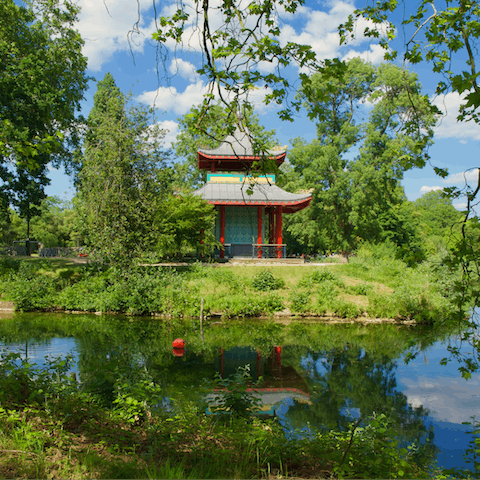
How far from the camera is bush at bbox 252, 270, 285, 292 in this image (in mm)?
16328

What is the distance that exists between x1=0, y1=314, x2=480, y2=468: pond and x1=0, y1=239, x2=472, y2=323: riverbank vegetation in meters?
0.89

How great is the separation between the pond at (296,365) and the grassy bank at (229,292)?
0.88m

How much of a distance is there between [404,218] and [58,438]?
97.5 feet

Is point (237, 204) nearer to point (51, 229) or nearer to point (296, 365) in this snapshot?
point (296, 365)

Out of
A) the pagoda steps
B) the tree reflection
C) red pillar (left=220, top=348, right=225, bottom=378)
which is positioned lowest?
the tree reflection

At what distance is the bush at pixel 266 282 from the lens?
1633 centimetres

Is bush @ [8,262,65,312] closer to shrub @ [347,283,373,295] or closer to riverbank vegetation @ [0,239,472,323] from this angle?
riverbank vegetation @ [0,239,472,323]

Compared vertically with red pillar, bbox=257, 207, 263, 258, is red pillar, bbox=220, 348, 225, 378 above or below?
below

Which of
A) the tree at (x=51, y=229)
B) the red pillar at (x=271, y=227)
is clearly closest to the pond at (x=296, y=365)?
the red pillar at (x=271, y=227)

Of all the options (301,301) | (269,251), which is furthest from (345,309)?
(269,251)

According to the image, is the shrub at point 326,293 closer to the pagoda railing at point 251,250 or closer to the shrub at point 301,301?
the shrub at point 301,301

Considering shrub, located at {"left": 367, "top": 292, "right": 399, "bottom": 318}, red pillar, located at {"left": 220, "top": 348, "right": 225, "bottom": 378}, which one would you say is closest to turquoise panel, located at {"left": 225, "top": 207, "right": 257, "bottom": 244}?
shrub, located at {"left": 367, "top": 292, "right": 399, "bottom": 318}

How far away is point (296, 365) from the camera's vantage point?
9.48 meters

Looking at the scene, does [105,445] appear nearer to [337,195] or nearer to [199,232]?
[199,232]
